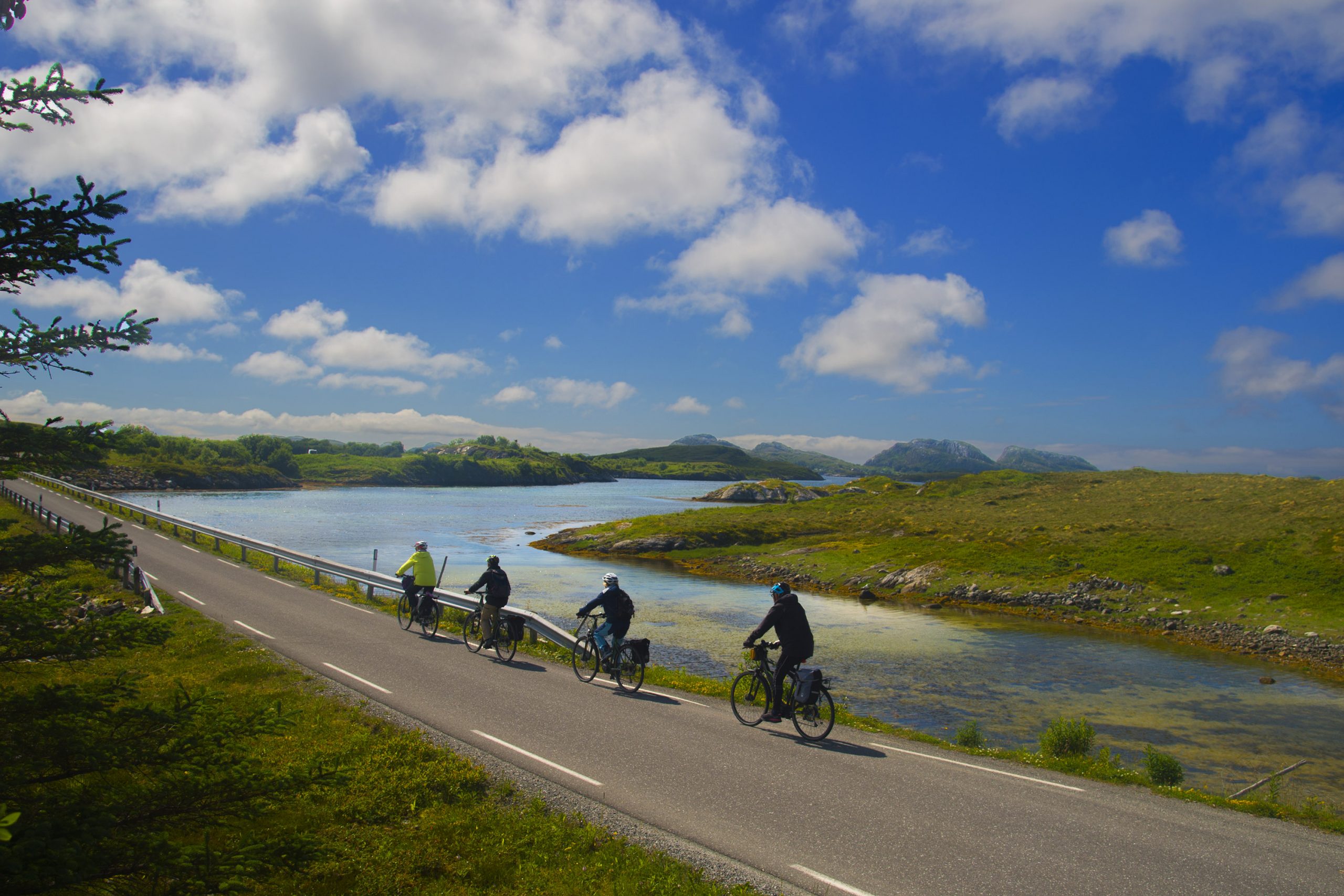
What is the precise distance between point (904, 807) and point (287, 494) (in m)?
163

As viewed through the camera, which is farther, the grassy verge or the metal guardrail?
the metal guardrail

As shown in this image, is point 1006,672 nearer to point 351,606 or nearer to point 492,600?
point 492,600

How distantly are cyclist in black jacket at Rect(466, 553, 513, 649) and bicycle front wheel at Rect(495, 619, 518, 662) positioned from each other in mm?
107

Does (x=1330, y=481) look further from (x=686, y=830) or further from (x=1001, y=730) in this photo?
(x=686, y=830)

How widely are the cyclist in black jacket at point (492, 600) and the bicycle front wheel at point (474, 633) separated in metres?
0.68

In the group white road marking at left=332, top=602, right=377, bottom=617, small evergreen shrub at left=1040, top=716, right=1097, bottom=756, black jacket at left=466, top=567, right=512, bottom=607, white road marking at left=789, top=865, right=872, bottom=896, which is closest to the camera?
white road marking at left=789, top=865, right=872, bottom=896

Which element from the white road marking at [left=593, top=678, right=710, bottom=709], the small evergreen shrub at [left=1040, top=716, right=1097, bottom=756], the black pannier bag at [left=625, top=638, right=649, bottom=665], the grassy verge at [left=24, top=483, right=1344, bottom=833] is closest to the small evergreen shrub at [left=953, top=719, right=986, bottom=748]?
the grassy verge at [left=24, top=483, right=1344, bottom=833]

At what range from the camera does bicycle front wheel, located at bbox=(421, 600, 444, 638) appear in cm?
2255

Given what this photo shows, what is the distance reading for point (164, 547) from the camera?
3981cm

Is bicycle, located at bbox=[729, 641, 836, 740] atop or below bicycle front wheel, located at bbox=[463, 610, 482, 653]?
atop

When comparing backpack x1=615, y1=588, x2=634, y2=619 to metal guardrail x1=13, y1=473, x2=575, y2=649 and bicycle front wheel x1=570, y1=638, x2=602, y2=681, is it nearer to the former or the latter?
bicycle front wheel x1=570, y1=638, x2=602, y2=681

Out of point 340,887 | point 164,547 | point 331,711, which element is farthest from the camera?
point 164,547

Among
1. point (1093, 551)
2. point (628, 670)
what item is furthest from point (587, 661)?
point (1093, 551)

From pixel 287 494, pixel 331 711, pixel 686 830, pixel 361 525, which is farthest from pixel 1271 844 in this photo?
pixel 287 494
